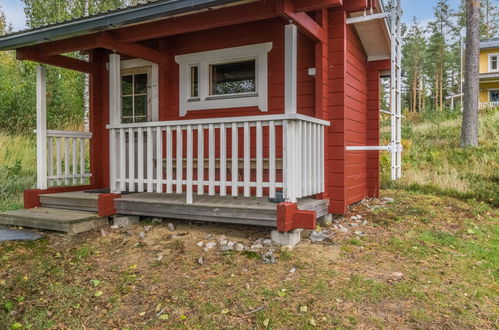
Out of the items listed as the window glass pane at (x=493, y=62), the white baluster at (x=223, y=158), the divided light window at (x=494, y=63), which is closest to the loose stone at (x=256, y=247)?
the white baluster at (x=223, y=158)

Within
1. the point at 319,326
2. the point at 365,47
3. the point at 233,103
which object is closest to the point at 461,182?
the point at 365,47

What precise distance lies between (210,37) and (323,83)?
1.86 metres

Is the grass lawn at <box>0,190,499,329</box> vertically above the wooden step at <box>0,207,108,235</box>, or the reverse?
the wooden step at <box>0,207,108,235</box>

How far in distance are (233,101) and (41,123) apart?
8.93 ft

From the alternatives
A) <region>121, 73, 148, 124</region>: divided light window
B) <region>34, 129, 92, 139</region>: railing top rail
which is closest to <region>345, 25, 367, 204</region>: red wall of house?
<region>121, 73, 148, 124</region>: divided light window

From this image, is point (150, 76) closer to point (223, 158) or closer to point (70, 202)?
point (70, 202)

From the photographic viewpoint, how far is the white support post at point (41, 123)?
5434 mm

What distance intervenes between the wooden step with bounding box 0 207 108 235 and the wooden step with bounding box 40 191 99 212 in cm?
12

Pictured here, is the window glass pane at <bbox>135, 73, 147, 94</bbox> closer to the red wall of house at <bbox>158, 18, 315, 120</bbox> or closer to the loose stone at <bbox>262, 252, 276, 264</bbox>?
the red wall of house at <bbox>158, 18, 315, 120</bbox>

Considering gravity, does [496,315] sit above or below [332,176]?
below

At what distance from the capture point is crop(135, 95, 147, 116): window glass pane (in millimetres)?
6023

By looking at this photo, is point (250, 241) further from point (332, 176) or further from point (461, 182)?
point (461, 182)

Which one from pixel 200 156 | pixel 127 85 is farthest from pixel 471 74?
pixel 200 156

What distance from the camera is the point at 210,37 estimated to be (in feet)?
17.9
